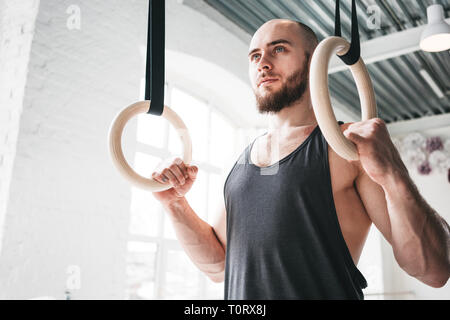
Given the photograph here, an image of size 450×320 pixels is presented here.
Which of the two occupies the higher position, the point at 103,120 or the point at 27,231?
the point at 103,120

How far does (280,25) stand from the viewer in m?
1.01

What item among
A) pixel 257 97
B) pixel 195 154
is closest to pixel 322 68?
pixel 257 97

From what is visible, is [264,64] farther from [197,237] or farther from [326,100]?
[197,237]

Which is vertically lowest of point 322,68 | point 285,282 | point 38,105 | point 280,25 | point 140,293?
point 140,293

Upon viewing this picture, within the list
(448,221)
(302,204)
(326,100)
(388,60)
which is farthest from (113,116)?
(448,221)

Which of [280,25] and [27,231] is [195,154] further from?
[280,25]

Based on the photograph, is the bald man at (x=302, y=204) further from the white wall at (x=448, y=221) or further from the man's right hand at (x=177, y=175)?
the white wall at (x=448, y=221)

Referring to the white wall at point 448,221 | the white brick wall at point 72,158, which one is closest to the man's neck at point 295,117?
the white brick wall at point 72,158

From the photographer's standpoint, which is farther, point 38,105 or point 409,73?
point 409,73

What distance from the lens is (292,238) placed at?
2.73 feet

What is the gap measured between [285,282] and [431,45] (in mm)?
2466

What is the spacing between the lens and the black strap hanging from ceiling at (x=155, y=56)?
76cm

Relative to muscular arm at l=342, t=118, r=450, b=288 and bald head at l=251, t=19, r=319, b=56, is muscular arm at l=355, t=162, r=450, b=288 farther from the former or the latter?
bald head at l=251, t=19, r=319, b=56

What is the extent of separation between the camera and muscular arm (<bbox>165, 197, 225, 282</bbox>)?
3.49 ft
